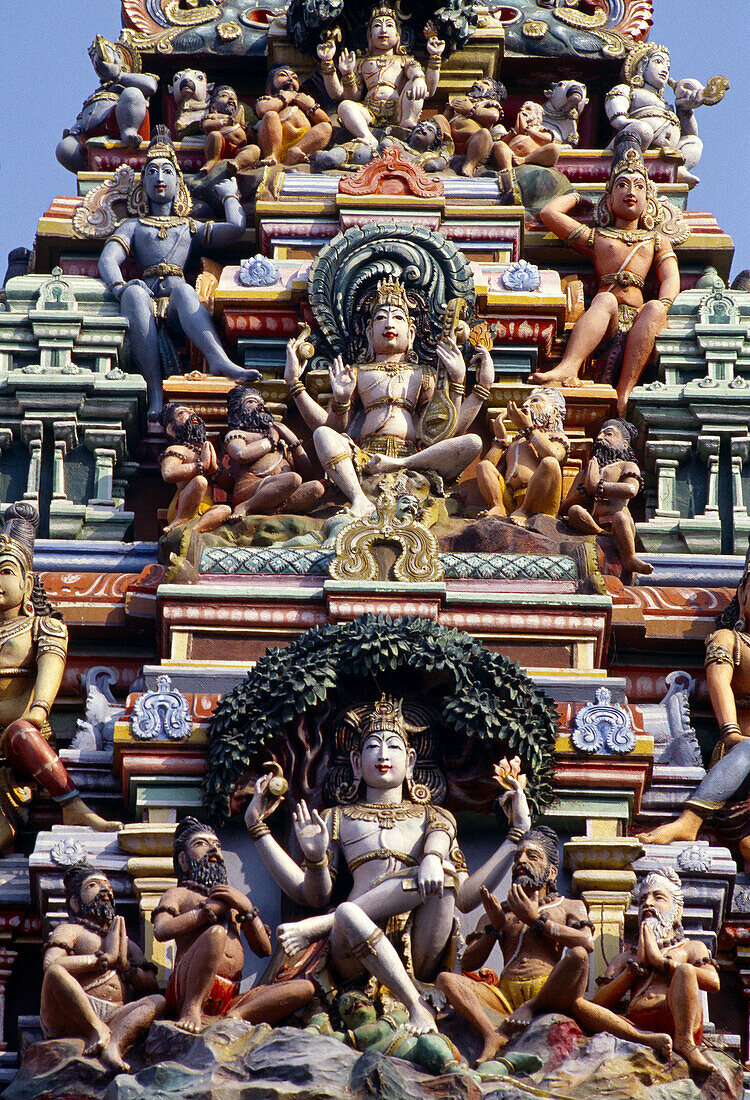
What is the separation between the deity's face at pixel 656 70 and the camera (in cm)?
3170

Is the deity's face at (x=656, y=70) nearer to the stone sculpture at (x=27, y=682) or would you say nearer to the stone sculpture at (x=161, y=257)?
the stone sculpture at (x=161, y=257)

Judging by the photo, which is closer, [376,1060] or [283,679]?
[376,1060]

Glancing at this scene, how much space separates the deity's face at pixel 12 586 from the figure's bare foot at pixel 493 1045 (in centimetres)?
624

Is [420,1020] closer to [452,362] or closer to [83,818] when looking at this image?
[83,818]

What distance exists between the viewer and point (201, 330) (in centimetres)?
2786

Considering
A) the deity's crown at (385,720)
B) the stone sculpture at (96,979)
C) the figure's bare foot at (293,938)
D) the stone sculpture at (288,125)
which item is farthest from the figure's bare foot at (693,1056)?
the stone sculpture at (288,125)

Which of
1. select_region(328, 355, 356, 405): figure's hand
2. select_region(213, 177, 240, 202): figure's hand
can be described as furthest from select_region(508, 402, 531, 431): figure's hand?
select_region(213, 177, 240, 202): figure's hand

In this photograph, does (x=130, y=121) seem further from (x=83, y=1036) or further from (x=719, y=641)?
(x=83, y=1036)

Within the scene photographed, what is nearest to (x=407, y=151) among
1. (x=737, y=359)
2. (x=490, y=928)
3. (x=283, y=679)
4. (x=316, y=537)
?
(x=737, y=359)

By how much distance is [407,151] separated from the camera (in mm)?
30016

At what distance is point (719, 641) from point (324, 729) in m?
3.95

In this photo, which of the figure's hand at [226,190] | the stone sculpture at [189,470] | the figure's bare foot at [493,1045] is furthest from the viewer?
the figure's hand at [226,190]

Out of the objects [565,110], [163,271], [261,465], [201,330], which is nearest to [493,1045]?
[261,465]

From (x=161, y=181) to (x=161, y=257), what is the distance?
2.98 ft
